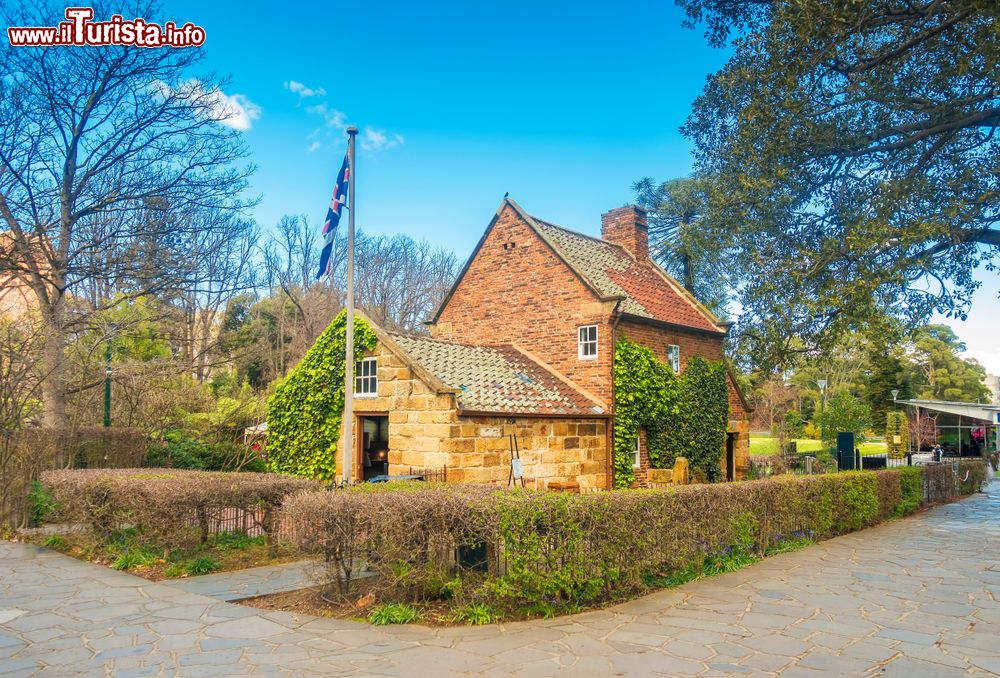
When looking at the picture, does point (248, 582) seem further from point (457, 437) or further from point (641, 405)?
point (641, 405)

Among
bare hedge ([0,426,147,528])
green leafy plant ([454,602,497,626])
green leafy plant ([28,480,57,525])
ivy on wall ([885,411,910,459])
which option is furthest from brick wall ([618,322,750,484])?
ivy on wall ([885,411,910,459])

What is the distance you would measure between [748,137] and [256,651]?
49.8 feet

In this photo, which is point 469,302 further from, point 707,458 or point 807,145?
point 807,145

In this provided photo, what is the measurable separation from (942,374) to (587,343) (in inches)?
2619

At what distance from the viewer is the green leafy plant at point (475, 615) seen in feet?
24.0

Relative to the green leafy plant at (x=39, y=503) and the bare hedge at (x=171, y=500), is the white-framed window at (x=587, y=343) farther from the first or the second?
the green leafy plant at (x=39, y=503)

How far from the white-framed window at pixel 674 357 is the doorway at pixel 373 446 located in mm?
9283

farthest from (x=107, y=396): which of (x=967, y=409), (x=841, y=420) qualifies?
(x=967, y=409)

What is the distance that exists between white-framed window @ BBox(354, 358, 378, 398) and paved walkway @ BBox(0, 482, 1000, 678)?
7.36 metres

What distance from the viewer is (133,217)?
20062 millimetres

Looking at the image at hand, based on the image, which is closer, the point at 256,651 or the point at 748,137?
the point at 256,651

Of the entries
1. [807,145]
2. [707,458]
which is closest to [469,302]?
[707,458]

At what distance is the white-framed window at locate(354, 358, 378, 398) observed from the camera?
54.0 feet

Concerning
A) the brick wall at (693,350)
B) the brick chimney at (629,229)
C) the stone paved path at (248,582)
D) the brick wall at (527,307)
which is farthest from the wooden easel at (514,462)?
the brick chimney at (629,229)
